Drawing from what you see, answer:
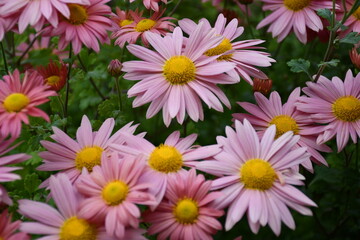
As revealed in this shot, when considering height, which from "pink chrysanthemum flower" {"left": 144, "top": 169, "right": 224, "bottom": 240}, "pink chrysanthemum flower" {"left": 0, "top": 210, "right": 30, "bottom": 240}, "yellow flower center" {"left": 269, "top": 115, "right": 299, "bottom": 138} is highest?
"yellow flower center" {"left": 269, "top": 115, "right": 299, "bottom": 138}

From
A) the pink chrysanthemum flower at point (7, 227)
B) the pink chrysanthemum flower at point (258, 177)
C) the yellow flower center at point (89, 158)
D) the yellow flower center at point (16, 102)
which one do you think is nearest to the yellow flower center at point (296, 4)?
the pink chrysanthemum flower at point (258, 177)

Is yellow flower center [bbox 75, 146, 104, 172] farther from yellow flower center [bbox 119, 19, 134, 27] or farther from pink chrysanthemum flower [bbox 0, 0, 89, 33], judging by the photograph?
yellow flower center [bbox 119, 19, 134, 27]

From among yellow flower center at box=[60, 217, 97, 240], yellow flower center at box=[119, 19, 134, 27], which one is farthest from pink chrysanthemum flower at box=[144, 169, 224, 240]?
yellow flower center at box=[119, 19, 134, 27]

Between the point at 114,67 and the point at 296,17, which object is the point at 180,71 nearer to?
the point at 114,67

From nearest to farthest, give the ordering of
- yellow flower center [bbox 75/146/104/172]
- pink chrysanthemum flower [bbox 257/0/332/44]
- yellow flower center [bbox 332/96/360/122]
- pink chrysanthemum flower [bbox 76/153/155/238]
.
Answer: pink chrysanthemum flower [bbox 76/153/155/238] → yellow flower center [bbox 75/146/104/172] → yellow flower center [bbox 332/96/360/122] → pink chrysanthemum flower [bbox 257/0/332/44]

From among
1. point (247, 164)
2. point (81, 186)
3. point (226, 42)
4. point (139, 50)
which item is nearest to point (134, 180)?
point (81, 186)

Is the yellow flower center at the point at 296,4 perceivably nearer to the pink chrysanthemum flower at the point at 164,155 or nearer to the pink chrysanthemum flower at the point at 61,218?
the pink chrysanthemum flower at the point at 164,155
